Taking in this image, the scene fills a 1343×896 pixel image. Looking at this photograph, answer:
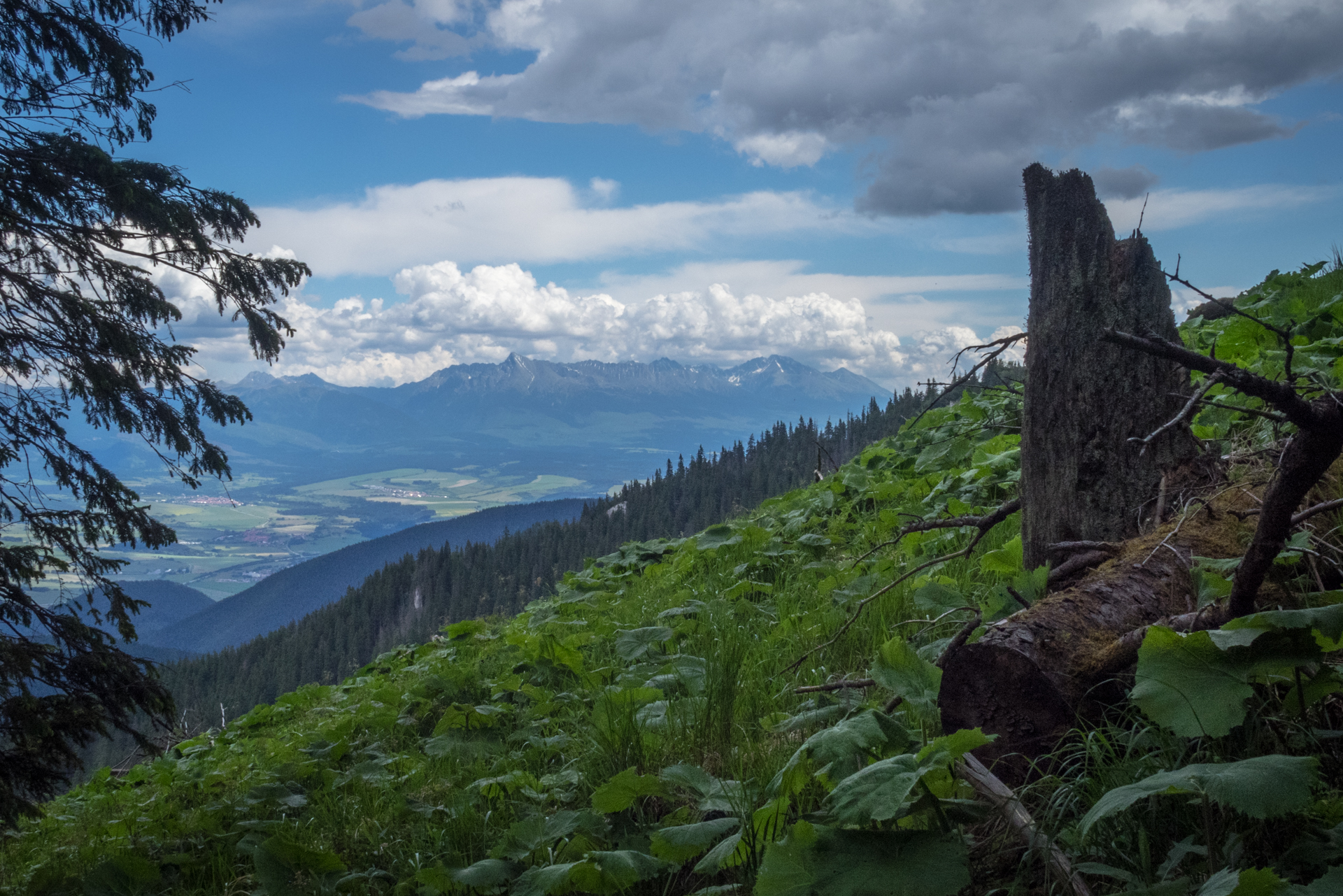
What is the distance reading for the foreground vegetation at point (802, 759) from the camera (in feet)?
4.92

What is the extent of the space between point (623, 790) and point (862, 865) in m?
1.08

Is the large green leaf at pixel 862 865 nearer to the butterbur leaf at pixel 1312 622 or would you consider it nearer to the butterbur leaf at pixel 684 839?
the butterbur leaf at pixel 684 839

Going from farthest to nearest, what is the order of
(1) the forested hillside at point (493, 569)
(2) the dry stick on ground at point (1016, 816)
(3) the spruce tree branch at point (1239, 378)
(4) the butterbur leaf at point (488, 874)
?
1. (1) the forested hillside at point (493, 569)
2. (4) the butterbur leaf at point (488, 874)
3. (2) the dry stick on ground at point (1016, 816)
4. (3) the spruce tree branch at point (1239, 378)

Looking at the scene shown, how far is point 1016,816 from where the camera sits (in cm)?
177

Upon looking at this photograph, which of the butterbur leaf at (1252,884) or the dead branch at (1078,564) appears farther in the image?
the dead branch at (1078,564)

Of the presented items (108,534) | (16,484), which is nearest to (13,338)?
(16,484)

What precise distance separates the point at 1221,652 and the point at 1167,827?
450 mm

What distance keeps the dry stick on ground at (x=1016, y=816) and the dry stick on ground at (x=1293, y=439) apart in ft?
2.77

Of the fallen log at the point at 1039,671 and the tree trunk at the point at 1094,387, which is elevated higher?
the tree trunk at the point at 1094,387

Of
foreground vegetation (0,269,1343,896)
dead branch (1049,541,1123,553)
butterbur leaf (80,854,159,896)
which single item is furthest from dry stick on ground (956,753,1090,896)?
butterbur leaf (80,854,159,896)

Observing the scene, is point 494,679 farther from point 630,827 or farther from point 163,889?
point 630,827

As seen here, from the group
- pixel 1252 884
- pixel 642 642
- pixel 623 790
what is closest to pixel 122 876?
pixel 623 790

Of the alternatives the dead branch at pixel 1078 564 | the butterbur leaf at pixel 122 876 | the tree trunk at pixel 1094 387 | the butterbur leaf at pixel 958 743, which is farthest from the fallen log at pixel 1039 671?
the butterbur leaf at pixel 122 876

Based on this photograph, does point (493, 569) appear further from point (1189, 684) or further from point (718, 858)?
point (1189, 684)
